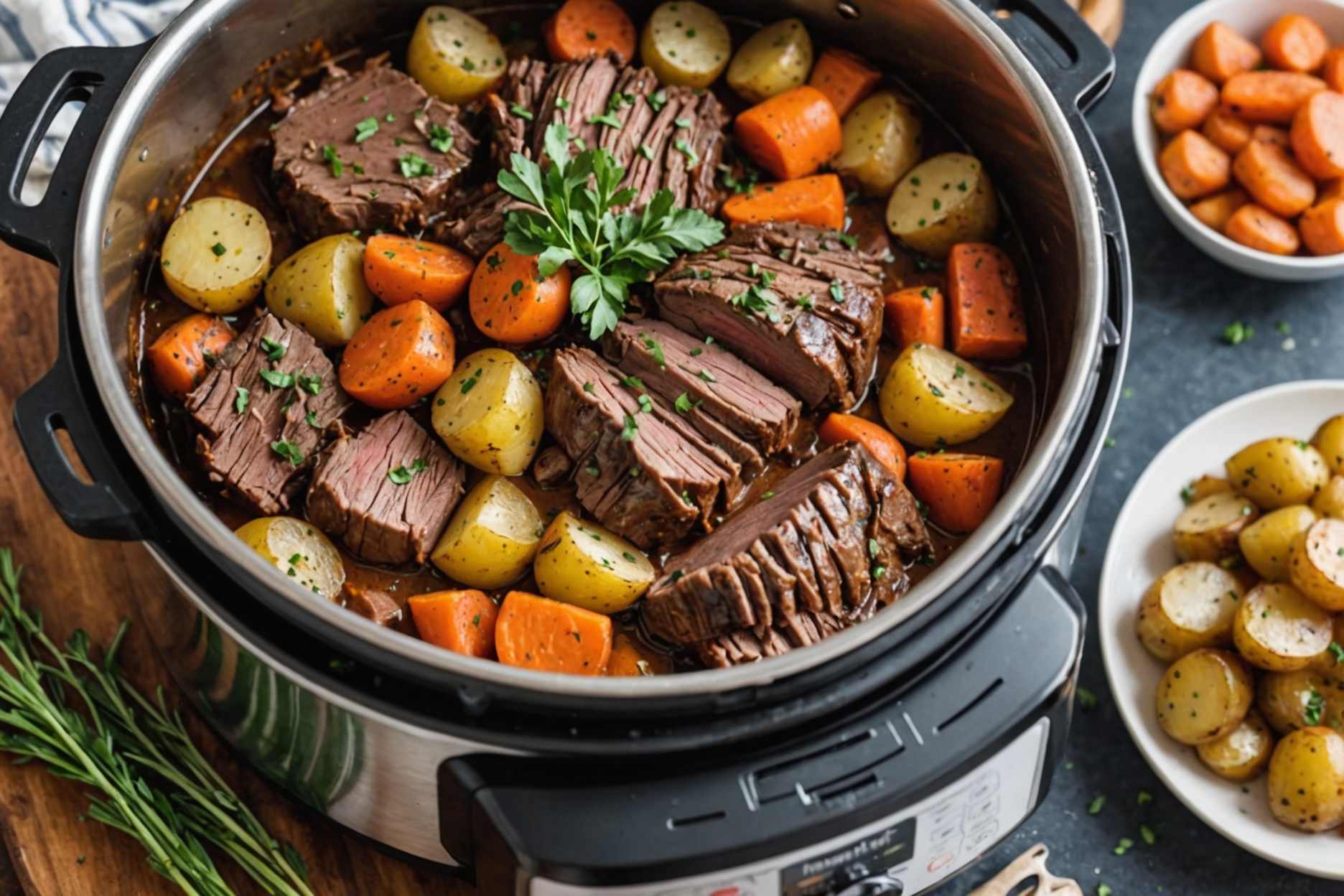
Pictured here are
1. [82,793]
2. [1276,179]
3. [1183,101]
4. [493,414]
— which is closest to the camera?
[493,414]

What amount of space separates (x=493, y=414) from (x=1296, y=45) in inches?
88.1

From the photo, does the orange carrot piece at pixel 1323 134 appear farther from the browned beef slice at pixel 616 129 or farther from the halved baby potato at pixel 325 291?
the halved baby potato at pixel 325 291

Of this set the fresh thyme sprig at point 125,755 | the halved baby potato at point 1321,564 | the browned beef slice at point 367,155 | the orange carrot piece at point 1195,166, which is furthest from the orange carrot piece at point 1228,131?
the fresh thyme sprig at point 125,755

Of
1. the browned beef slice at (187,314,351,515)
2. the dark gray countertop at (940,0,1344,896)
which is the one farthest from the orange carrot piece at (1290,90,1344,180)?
the browned beef slice at (187,314,351,515)

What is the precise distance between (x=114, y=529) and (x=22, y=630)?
87cm

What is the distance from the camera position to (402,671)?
2043mm

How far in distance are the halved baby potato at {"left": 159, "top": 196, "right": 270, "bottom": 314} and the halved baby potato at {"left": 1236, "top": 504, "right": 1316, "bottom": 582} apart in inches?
79.9

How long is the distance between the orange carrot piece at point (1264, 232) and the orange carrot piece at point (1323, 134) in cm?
14

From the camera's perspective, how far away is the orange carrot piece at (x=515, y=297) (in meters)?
2.61

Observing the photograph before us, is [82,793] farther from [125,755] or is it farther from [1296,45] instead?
[1296,45]

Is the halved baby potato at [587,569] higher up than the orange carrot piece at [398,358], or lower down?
lower down

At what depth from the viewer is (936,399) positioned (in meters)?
2.62

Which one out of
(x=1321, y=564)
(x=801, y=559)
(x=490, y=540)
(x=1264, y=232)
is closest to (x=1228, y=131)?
(x=1264, y=232)

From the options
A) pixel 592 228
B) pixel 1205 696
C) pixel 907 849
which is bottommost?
pixel 1205 696
